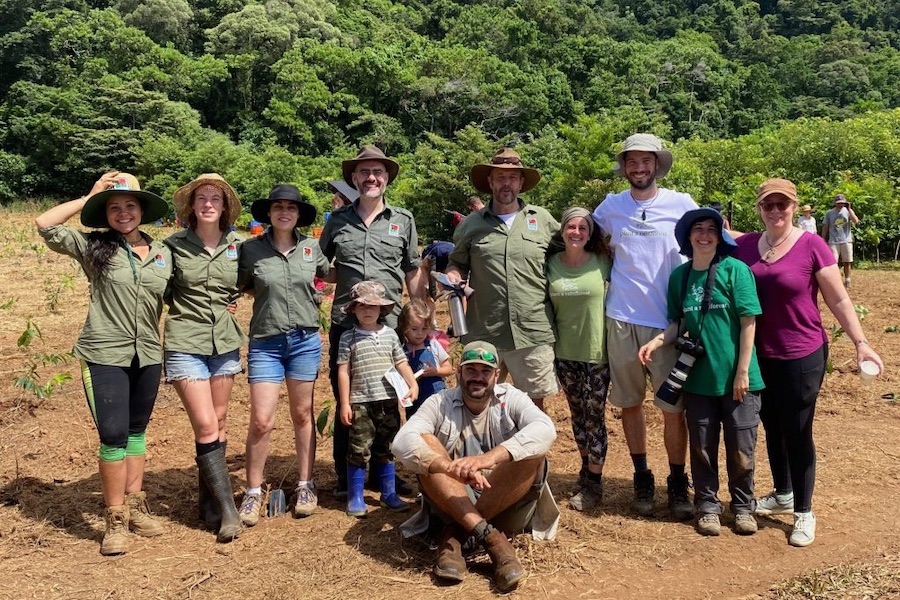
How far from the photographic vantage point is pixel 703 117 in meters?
46.6

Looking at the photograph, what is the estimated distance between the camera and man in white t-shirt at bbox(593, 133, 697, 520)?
11.8ft

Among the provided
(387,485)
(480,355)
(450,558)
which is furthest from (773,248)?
(387,485)

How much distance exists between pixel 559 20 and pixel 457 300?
59616mm

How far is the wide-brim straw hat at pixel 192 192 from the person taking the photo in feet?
11.5

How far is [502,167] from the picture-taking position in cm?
369

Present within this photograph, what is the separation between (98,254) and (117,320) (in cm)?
34

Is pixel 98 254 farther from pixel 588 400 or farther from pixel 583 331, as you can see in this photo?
pixel 588 400

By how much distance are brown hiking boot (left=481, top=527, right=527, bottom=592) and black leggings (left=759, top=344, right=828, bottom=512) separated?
4.97 feet

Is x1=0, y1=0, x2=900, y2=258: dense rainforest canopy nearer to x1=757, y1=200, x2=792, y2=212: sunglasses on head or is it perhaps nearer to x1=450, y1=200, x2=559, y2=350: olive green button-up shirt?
x1=450, y1=200, x2=559, y2=350: olive green button-up shirt

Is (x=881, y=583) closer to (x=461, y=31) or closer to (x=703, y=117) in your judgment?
(x=703, y=117)

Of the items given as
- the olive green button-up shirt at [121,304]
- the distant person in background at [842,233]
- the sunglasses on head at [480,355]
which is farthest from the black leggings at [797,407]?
the distant person in background at [842,233]

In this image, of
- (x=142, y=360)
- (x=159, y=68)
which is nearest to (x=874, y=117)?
(x=142, y=360)

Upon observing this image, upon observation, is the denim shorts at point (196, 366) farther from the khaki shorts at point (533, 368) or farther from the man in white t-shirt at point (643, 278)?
the man in white t-shirt at point (643, 278)

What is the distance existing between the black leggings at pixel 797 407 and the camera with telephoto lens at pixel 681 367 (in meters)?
0.35
